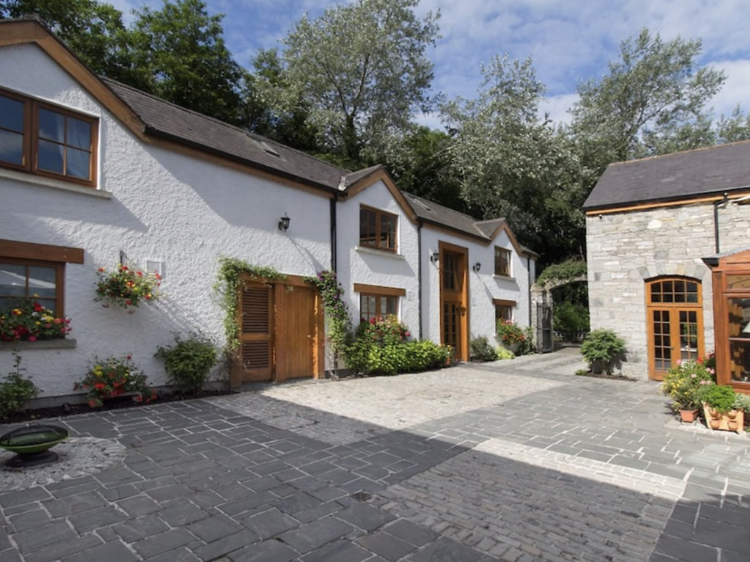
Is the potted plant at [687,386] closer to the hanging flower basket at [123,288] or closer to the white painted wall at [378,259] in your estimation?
the white painted wall at [378,259]

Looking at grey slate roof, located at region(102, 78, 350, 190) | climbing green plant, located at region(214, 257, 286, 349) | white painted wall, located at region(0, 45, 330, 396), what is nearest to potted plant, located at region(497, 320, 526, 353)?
grey slate roof, located at region(102, 78, 350, 190)

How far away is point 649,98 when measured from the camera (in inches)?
1083

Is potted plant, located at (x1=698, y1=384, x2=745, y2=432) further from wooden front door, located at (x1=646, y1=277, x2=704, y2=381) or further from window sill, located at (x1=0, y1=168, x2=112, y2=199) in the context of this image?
window sill, located at (x1=0, y1=168, x2=112, y2=199)

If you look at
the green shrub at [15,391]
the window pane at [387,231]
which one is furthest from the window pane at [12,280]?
the window pane at [387,231]

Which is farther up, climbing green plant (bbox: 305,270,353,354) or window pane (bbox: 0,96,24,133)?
window pane (bbox: 0,96,24,133)

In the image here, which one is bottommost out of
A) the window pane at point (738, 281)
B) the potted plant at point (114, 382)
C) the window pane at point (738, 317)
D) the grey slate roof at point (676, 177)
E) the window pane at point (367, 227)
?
the potted plant at point (114, 382)

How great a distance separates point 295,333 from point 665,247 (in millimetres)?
9729

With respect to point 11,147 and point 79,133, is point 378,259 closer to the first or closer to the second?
point 79,133

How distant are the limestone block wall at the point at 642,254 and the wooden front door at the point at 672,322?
0.16 metres

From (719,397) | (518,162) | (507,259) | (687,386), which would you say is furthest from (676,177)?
(518,162)

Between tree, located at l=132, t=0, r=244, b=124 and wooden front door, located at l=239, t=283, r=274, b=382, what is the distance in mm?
14800

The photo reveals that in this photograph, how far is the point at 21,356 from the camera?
19.4 ft

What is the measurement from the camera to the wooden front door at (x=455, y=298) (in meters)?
15.1

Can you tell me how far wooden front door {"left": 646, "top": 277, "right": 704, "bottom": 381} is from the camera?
36.4 feet
